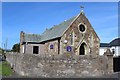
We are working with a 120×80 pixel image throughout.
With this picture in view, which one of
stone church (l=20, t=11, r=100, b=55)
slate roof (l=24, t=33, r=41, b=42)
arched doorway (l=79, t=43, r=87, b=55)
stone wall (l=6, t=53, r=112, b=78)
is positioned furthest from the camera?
slate roof (l=24, t=33, r=41, b=42)

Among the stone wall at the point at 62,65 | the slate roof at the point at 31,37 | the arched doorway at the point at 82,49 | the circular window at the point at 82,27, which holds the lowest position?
the stone wall at the point at 62,65

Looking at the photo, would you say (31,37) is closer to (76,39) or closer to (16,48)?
(76,39)

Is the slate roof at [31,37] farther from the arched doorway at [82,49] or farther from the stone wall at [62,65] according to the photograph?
the stone wall at [62,65]

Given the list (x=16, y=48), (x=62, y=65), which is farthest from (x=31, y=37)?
(x=62, y=65)

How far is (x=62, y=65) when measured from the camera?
25266 mm

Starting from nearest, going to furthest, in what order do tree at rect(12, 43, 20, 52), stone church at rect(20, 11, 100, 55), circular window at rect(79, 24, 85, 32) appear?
1. stone church at rect(20, 11, 100, 55)
2. circular window at rect(79, 24, 85, 32)
3. tree at rect(12, 43, 20, 52)

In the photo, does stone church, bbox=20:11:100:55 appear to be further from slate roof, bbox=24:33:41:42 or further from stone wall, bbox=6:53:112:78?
stone wall, bbox=6:53:112:78

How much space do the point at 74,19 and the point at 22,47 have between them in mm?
14674

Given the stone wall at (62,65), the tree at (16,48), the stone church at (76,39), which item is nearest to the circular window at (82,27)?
the stone church at (76,39)

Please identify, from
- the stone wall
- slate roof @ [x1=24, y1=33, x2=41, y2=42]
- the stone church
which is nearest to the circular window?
the stone church

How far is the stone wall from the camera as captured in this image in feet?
80.7

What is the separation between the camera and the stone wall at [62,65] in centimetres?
2459

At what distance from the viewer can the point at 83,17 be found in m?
42.5

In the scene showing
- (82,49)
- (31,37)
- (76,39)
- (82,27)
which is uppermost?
(82,27)
